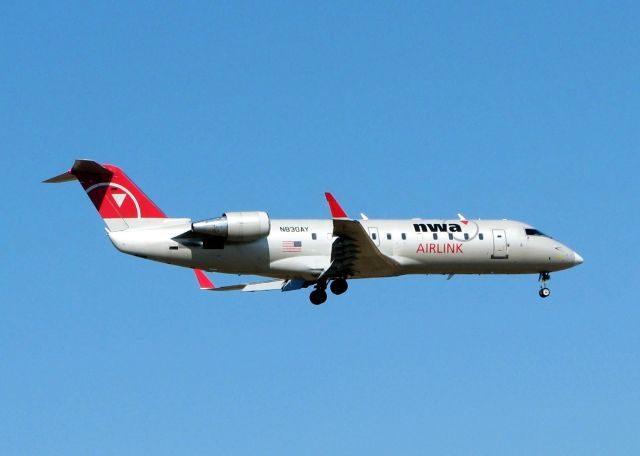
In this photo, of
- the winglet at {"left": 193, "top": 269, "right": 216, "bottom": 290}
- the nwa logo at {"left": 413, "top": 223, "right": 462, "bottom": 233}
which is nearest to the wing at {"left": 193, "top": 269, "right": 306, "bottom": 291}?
the winglet at {"left": 193, "top": 269, "right": 216, "bottom": 290}

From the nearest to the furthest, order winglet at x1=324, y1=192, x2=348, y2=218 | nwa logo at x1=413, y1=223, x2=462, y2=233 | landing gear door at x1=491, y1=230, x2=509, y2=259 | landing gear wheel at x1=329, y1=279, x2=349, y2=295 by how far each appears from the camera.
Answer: winglet at x1=324, y1=192, x2=348, y2=218, landing gear wheel at x1=329, y1=279, x2=349, y2=295, nwa logo at x1=413, y1=223, x2=462, y2=233, landing gear door at x1=491, y1=230, x2=509, y2=259

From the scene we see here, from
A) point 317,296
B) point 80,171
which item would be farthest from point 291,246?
point 80,171

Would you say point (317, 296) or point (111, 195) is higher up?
point (111, 195)

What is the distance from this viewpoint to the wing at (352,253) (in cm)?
4559

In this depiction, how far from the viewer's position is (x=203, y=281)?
5100 centimetres

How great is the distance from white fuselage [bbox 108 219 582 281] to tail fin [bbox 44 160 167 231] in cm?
32

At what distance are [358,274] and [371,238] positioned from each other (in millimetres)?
1322

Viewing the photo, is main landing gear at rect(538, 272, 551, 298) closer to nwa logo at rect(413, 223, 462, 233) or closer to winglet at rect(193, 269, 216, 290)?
nwa logo at rect(413, 223, 462, 233)

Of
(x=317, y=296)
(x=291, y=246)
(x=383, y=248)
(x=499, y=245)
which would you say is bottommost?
(x=317, y=296)

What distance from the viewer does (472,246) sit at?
49594 millimetres

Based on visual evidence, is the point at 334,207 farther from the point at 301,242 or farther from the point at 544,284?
the point at 544,284

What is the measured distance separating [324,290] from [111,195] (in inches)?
315

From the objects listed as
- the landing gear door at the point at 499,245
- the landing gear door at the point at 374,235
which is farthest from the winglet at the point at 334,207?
the landing gear door at the point at 499,245

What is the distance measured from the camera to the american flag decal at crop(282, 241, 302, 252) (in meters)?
47.4
